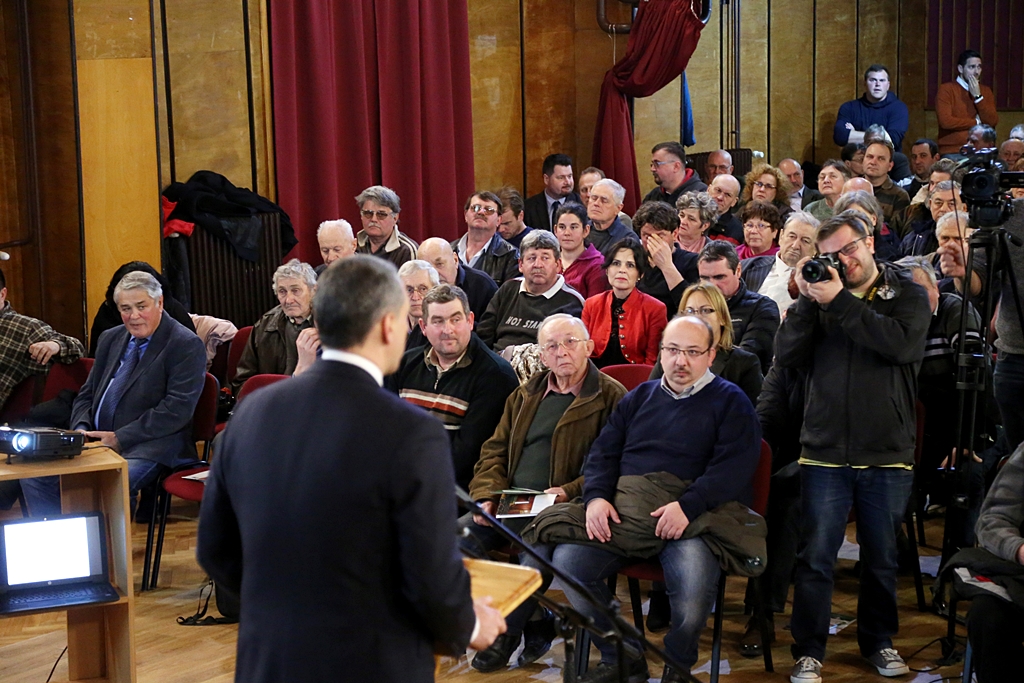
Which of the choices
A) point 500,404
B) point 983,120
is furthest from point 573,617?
point 983,120

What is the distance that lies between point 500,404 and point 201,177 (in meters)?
2.93

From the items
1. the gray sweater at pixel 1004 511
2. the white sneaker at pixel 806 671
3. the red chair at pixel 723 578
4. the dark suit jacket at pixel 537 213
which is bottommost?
the white sneaker at pixel 806 671

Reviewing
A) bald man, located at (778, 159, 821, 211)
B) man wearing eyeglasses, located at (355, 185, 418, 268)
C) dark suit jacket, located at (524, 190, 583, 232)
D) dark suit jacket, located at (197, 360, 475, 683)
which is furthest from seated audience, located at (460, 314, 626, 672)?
bald man, located at (778, 159, 821, 211)

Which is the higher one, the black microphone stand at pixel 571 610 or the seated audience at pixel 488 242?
the seated audience at pixel 488 242

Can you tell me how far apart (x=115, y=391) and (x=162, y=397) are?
19cm

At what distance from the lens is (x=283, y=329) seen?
5000 millimetres

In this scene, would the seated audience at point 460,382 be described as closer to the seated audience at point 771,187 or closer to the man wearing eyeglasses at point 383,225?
the man wearing eyeglasses at point 383,225

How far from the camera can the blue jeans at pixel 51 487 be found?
4305 mm

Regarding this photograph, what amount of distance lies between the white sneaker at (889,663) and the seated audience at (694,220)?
227 centimetres

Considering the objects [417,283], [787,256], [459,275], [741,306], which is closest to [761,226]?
[787,256]

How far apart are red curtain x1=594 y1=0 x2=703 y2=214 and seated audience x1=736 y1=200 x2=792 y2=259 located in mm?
2045

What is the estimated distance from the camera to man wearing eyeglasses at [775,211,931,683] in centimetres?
340

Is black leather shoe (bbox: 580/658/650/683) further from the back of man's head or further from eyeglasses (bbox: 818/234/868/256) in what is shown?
the back of man's head

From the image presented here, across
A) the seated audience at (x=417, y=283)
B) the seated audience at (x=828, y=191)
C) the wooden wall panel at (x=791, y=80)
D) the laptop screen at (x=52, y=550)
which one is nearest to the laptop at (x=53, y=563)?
the laptop screen at (x=52, y=550)
